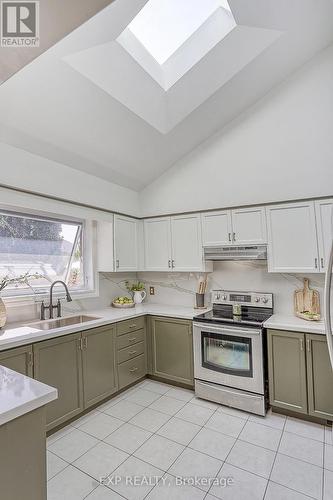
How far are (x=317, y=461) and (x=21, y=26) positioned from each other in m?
3.12

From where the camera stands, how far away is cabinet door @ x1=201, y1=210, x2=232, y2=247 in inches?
124

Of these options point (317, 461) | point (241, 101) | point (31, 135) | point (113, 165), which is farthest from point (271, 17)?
point (317, 461)

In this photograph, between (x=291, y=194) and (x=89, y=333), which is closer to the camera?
(x=89, y=333)

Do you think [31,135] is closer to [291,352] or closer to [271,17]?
[271,17]

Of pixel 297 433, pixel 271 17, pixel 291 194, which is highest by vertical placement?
pixel 271 17

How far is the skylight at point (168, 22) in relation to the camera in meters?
2.25

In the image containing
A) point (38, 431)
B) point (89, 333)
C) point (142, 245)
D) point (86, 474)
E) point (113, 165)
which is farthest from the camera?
point (142, 245)

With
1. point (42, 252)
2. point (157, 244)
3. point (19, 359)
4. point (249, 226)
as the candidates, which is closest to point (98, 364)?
point (19, 359)

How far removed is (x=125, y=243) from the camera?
3613 millimetres

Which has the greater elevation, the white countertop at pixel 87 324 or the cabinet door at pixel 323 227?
the cabinet door at pixel 323 227

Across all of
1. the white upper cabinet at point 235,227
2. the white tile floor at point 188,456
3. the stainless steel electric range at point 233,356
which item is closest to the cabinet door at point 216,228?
the white upper cabinet at point 235,227

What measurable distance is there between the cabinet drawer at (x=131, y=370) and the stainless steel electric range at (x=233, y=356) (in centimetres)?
71

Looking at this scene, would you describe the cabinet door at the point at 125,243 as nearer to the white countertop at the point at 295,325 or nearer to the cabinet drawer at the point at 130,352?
the cabinet drawer at the point at 130,352

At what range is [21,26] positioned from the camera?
113 centimetres
